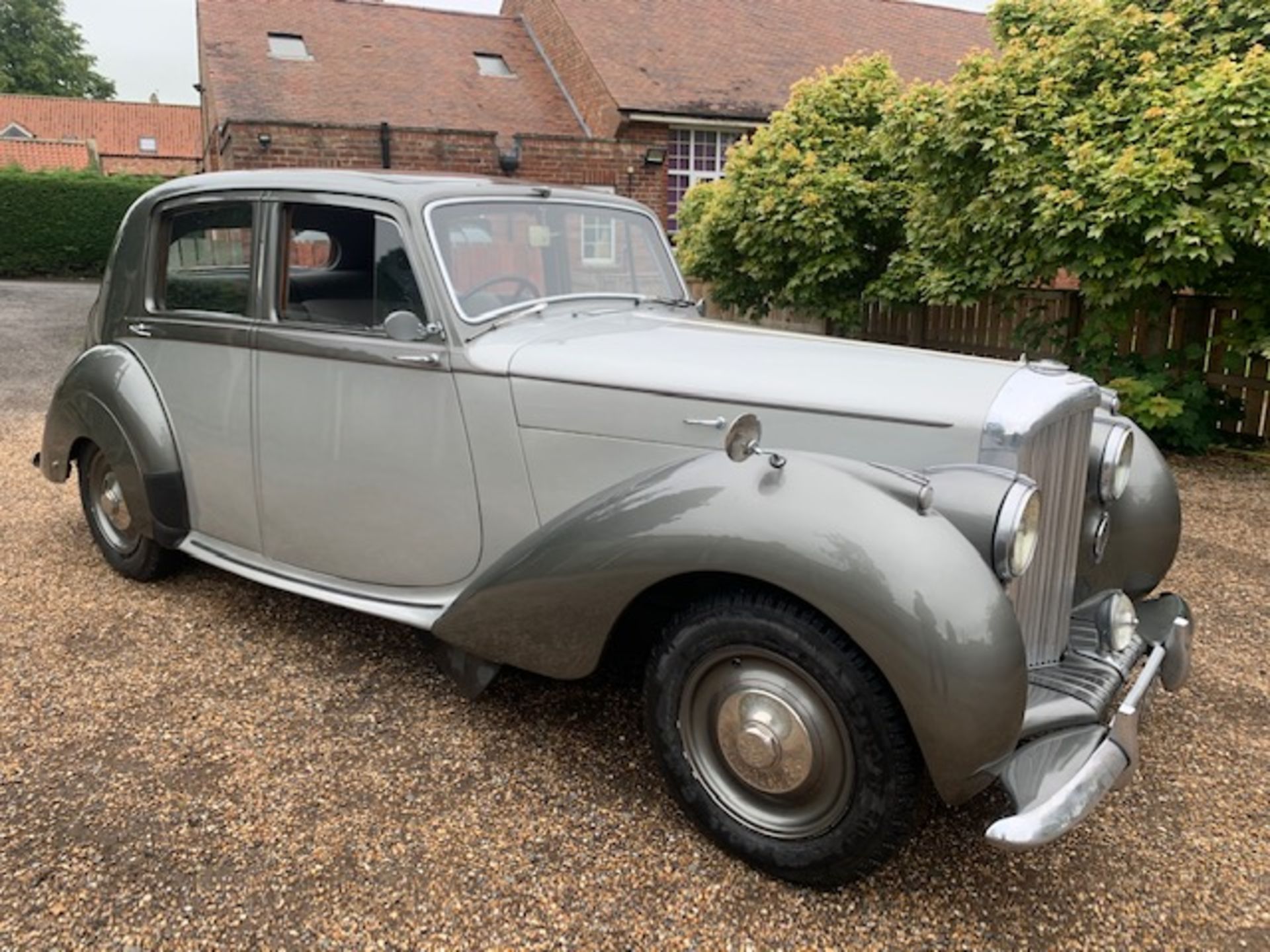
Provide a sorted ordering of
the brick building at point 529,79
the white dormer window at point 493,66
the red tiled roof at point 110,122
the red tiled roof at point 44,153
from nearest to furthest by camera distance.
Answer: the brick building at point 529,79
the white dormer window at point 493,66
the red tiled roof at point 44,153
the red tiled roof at point 110,122

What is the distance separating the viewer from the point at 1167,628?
9.37 ft

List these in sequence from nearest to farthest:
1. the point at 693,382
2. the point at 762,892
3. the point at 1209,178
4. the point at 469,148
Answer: the point at 762,892
the point at 693,382
the point at 1209,178
the point at 469,148

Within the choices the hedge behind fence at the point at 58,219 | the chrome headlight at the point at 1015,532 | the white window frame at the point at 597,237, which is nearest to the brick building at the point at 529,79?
the hedge behind fence at the point at 58,219

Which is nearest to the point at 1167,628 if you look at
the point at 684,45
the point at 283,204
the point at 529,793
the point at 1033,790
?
the point at 1033,790

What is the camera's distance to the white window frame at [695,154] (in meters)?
19.3

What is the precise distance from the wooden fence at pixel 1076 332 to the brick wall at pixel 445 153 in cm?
698

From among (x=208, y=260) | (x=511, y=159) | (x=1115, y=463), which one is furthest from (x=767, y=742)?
(x=511, y=159)

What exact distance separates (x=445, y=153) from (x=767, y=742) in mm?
15323

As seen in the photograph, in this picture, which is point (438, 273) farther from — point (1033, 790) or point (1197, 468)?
point (1197, 468)

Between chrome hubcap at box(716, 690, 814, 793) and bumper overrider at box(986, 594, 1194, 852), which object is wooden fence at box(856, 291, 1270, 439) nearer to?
bumper overrider at box(986, 594, 1194, 852)

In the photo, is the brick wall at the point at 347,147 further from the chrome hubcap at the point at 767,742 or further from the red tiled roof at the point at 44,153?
the red tiled roof at the point at 44,153

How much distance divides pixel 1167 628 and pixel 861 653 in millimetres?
1235

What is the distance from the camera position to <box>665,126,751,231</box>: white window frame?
19.3m

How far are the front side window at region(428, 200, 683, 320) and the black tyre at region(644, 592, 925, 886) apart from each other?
1.41 metres
